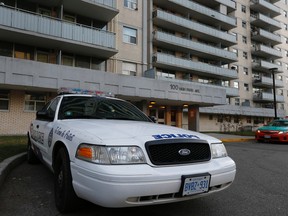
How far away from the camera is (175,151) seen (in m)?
2.91

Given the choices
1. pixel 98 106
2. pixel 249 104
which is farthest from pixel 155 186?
pixel 249 104

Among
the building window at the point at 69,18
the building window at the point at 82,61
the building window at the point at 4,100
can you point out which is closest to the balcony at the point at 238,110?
the building window at the point at 82,61

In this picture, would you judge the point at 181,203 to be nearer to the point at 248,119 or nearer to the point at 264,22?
the point at 248,119

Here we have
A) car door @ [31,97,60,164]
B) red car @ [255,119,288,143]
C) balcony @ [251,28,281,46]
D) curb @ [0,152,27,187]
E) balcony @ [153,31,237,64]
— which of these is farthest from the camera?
balcony @ [251,28,281,46]

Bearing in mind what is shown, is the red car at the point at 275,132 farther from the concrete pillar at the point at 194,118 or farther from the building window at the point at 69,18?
the building window at the point at 69,18

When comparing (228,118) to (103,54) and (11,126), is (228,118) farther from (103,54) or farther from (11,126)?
(11,126)

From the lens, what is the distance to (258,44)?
40594 mm

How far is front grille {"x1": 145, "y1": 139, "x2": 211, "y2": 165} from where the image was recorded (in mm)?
2807

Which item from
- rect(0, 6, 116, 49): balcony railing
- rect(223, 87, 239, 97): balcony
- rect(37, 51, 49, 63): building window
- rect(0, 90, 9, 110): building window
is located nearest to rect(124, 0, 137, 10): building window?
rect(0, 6, 116, 49): balcony railing

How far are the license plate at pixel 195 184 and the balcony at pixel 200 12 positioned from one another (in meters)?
27.3

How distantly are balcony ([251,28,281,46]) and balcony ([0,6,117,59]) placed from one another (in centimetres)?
2989

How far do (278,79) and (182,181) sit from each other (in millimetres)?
45960

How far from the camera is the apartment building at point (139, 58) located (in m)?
15.1

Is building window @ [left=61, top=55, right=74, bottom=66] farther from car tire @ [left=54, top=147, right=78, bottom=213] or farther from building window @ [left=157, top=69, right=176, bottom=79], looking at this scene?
car tire @ [left=54, top=147, right=78, bottom=213]
